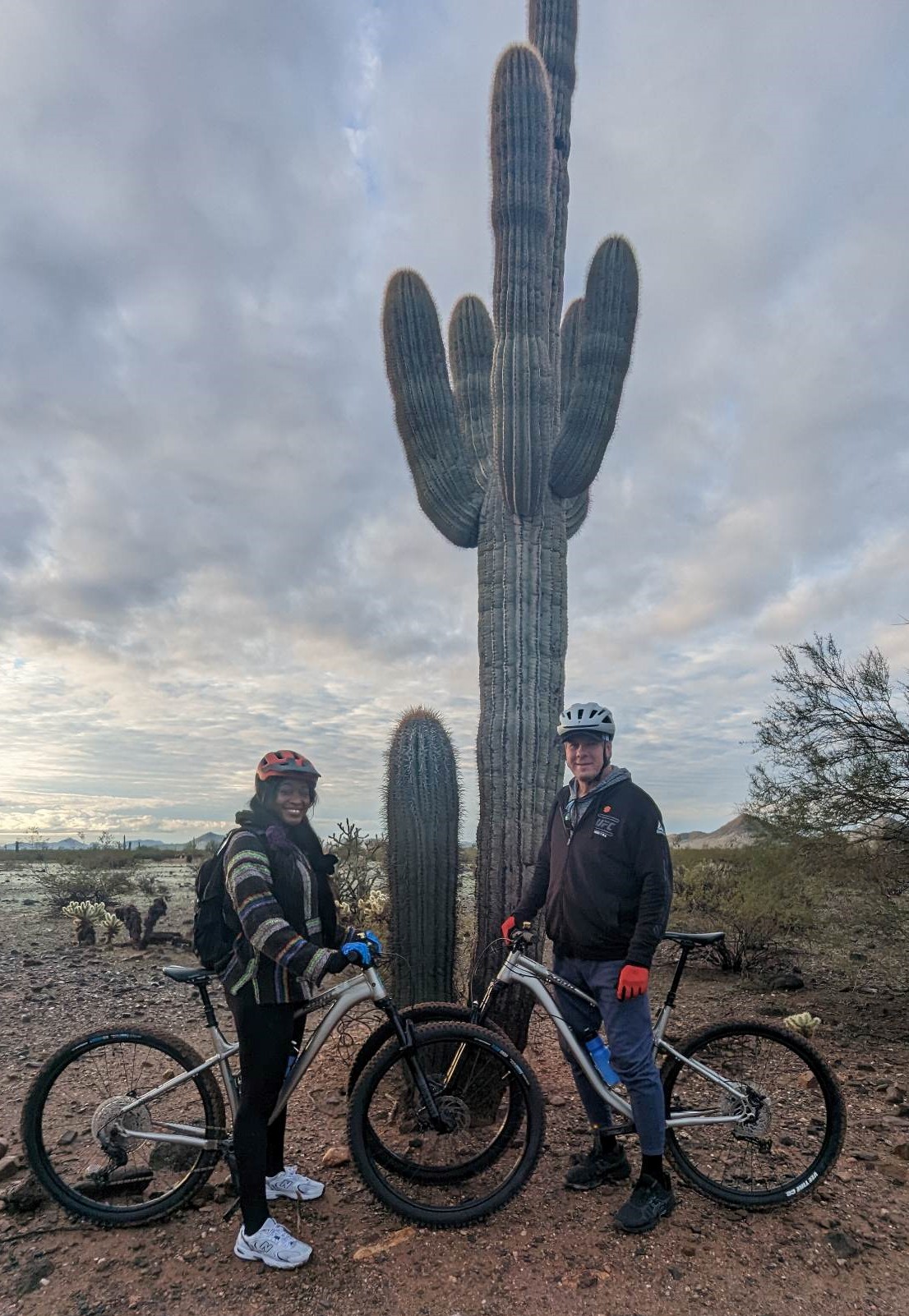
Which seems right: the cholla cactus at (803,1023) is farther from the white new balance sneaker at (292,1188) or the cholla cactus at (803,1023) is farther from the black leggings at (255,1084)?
the black leggings at (255,1084)

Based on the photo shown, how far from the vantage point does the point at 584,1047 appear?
3814mm

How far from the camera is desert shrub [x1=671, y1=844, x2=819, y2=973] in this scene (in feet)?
28.5

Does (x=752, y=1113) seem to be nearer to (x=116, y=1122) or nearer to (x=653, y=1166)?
(x=653, y=1166)

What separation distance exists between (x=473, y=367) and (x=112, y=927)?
9.09 m

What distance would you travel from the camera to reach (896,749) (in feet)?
25.5

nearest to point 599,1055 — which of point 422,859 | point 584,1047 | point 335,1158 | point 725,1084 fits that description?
point 584,1047

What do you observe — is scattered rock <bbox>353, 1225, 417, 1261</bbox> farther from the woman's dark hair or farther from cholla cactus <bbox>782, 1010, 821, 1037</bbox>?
cholla cactus <bbox>782, 1010, 821, 1037</bbox>

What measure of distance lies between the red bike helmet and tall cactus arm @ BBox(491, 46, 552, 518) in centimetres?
328

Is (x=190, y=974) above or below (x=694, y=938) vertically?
below

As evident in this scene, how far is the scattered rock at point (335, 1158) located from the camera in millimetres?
4168

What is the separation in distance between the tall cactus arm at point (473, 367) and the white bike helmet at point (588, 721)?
3.93m

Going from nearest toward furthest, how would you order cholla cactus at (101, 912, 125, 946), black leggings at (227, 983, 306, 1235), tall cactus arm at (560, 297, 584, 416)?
black leggings at (227, 983, 306, 1235) → tall cactus arm at (560, 297, 584, 416) → cholla cactus at (101, 912, 125, 946)

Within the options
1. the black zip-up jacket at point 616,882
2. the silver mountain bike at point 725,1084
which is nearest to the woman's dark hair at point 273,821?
the silver mountain bike at point 725,1084

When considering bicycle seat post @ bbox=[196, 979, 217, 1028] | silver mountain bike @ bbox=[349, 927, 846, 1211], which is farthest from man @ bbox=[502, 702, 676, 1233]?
bicycle seat post @ bbox=[196, 979, 217, 1028]
